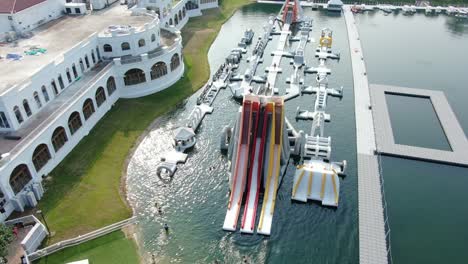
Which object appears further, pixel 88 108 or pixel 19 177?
pixel 88 108

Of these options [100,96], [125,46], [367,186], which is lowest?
[367,186]

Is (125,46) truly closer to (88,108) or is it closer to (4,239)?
(88,108)

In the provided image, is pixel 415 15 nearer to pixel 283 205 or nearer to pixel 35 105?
pixel 283 205

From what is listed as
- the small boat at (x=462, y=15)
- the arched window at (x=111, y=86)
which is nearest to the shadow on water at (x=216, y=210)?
the arched window at (x=111, y=86)

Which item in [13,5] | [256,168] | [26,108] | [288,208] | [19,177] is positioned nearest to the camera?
[19,177]

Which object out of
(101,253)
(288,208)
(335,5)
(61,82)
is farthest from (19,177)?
(335,5)

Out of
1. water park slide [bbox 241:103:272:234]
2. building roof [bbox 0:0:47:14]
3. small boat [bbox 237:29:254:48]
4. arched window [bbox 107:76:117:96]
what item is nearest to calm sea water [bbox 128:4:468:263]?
water park slide [bbox 241:103:272:234]

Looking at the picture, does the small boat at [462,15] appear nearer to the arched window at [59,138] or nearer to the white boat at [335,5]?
the white boat at [335,5]
